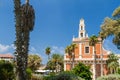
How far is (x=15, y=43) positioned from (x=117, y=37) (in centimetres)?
1007

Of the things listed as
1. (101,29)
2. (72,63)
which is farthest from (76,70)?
(72,63)

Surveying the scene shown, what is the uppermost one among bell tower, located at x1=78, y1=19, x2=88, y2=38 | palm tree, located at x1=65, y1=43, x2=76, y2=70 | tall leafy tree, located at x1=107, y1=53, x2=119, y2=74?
bell tower, located at x1=78, y1=19, x2=88, y2=38

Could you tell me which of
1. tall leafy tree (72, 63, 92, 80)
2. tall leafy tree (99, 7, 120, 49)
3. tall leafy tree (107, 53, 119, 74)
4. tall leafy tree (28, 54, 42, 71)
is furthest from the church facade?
tall leafy tree (99, 7, 120, 49)

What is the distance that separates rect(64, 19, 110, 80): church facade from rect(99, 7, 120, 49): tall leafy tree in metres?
35.7

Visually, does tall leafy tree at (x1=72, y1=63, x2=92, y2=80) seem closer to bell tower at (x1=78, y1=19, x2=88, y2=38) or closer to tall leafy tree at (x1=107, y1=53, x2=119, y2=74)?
tall leafy tree at (x1=107, y1=53, x2=119, y2=74)

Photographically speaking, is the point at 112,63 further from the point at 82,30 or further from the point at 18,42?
the point at 18,42

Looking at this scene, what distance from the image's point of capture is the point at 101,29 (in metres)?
30.8

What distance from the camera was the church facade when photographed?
6675 centimetres

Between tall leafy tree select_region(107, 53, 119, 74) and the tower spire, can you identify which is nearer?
tall leafy tree select_region(107, 53, 119, 74)

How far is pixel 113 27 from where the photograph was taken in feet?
96.7

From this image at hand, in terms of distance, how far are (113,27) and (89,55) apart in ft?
130

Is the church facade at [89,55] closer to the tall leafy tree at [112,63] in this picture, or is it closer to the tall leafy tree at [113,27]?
the tall leafy tree at [112,63]

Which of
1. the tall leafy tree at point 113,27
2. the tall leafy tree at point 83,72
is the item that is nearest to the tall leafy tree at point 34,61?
the tall leafy tree at point 83,72

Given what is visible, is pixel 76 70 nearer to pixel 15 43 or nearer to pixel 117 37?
pixel 117 37
